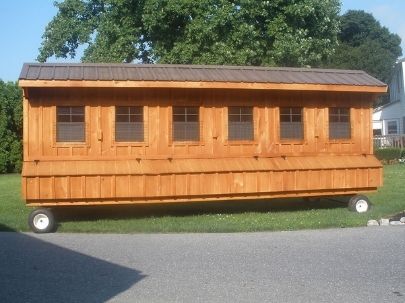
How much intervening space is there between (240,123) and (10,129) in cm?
1803

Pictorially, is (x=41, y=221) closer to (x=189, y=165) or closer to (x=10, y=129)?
(x=189, y=165)

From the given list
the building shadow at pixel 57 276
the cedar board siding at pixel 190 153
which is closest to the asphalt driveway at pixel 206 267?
the building shadow at pixel 57 276

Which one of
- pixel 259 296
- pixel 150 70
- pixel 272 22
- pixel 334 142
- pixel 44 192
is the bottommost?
pixel 259 296

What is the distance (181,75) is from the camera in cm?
1409

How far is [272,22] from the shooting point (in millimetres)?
27281

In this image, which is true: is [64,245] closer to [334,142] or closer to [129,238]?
[129,238]

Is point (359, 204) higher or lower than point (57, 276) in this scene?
higher

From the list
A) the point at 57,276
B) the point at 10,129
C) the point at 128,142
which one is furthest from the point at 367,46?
the point at 57,276

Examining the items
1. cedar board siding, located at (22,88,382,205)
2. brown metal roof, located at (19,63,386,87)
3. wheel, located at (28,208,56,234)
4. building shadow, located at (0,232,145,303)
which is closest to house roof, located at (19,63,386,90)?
brown metal roof, located at (19,63,386,87)

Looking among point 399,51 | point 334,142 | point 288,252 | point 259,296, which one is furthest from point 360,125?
point 399,51

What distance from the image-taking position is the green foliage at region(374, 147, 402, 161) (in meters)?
32.1

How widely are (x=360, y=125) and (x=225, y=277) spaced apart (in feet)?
27.9

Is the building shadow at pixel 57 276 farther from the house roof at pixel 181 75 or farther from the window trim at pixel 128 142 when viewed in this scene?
the house roof at pixel 181 75

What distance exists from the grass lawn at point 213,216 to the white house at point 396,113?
84.6 feet
